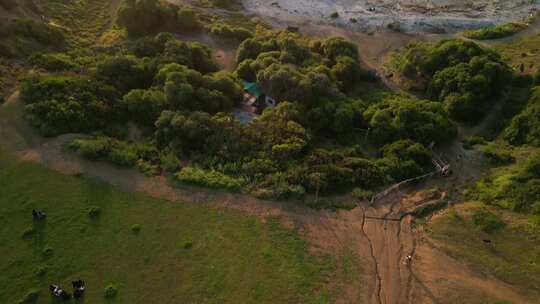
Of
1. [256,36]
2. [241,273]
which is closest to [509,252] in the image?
[241,273]

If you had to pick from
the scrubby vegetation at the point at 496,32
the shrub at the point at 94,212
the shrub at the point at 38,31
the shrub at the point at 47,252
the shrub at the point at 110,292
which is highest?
the scrubby vegetation at the point at 496,32

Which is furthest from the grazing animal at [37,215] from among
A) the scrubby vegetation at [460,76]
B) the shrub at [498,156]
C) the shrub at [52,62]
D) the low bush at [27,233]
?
the scrubby vegetation at [460,76]

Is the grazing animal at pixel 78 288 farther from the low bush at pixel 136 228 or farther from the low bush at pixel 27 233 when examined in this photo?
the low bush at pixel 27 233

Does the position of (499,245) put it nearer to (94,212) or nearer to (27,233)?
(94,212)

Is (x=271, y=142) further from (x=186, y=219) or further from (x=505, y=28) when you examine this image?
(x=505, y=28)

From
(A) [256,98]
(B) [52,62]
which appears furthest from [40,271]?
(A) [256,98]

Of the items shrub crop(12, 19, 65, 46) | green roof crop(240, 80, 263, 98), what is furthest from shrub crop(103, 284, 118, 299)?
shrub crop(12, 19, 65, 46)
